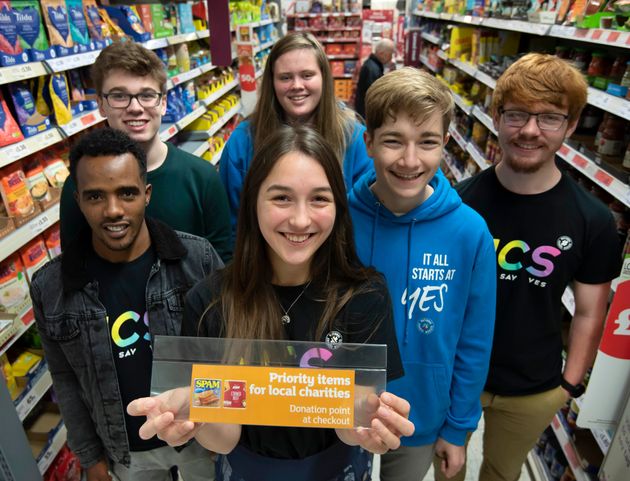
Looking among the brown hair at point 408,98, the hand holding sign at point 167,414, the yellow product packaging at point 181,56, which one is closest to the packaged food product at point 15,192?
the hand holding sign at point 167,414

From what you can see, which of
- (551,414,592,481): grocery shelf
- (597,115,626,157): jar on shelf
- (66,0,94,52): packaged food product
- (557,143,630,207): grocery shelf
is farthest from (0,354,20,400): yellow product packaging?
(597,115,626,157): jar on shelf

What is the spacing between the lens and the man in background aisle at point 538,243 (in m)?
1.34

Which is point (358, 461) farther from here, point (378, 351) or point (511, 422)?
point (511, 422)

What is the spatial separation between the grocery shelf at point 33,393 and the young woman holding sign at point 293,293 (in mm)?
1230

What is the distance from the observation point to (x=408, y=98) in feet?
3.70

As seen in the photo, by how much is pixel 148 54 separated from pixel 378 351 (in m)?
1.44

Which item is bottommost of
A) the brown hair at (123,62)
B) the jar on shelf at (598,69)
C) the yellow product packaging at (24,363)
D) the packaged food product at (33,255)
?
the yellow product packaging at (24,363)

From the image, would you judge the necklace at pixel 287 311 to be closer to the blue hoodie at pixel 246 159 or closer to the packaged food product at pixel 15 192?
the blue hoodie at pixel 246 159

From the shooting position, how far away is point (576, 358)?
1.53m

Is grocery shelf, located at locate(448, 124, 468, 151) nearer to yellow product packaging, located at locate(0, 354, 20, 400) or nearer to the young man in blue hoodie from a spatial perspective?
the young man in blue hoodie

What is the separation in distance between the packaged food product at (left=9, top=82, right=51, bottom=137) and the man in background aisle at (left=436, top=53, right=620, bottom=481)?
1977 millimetres

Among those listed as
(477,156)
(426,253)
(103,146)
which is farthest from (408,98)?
(477,156)

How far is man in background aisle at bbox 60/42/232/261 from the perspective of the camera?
160 cm

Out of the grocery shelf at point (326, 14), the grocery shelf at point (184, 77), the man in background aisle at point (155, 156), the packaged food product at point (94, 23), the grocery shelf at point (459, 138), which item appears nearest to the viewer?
the man in background aisle at point (155, 156)
